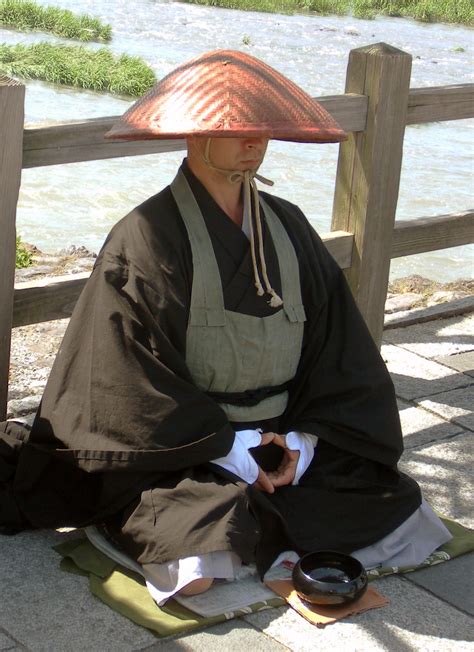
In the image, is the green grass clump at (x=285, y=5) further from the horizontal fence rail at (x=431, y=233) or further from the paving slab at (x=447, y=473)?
the paving slab at (x=447, y=473)

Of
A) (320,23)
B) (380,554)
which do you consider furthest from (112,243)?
(320,23)

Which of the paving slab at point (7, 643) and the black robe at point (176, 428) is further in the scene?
the black robe at point (176, 428)

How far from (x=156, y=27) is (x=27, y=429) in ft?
80.3

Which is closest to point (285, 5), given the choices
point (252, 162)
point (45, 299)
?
point (45, 299)

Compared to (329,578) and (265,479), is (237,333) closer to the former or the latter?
(265,479)

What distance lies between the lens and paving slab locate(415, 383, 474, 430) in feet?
13.4

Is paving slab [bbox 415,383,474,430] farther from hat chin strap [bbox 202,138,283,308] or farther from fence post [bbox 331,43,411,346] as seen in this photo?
hat chin strap [bbox 202,138,283,308]

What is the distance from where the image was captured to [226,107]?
257 centimetres

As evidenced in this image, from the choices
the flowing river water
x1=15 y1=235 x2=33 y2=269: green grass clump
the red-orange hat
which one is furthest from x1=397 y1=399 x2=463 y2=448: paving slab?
the flowing river water

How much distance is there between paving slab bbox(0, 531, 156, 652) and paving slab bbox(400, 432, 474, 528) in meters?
1.24

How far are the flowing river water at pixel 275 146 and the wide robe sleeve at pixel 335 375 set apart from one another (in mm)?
4284

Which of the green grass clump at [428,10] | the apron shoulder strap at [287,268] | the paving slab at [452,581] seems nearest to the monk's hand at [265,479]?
the apron shoulder strap at [287,268]

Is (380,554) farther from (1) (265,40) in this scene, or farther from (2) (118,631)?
(1) (265,40)

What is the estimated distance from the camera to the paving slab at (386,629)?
2.56 metres
